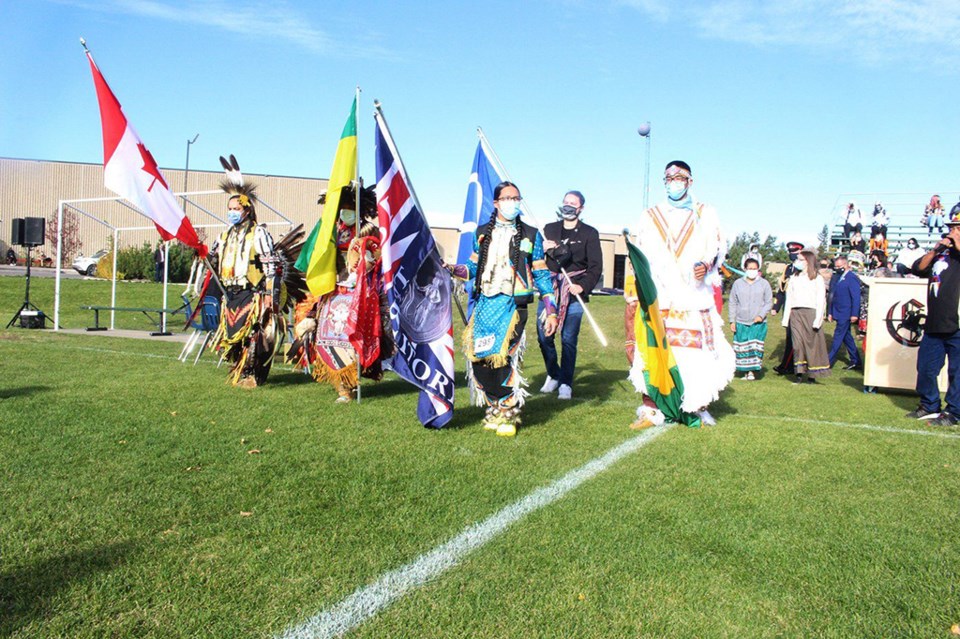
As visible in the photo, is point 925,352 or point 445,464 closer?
point 445,464

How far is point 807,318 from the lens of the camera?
11.4 meters

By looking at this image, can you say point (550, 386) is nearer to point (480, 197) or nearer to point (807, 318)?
point (480, 197)

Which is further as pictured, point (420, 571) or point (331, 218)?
point (331, 218)

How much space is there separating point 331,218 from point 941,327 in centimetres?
593

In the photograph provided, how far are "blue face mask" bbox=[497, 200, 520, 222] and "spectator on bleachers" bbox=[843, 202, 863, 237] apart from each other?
24735 mm

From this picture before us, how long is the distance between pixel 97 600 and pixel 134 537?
2.28 feet

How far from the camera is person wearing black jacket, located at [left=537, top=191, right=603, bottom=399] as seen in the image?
331 inches

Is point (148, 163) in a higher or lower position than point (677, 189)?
higher

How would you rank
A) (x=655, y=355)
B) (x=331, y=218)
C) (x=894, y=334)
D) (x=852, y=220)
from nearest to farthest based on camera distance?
(x=655, y=355)
(x=331, y=218)
(x=894, y=334)
(x=852, y=220)

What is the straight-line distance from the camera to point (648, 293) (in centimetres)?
647

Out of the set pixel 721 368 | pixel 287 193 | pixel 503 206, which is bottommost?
pixel 721 368

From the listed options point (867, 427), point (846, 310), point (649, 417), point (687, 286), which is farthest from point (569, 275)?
point (846, 310)

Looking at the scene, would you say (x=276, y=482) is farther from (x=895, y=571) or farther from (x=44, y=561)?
(x=895, y=571)

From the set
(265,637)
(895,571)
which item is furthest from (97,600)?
(895,571)
